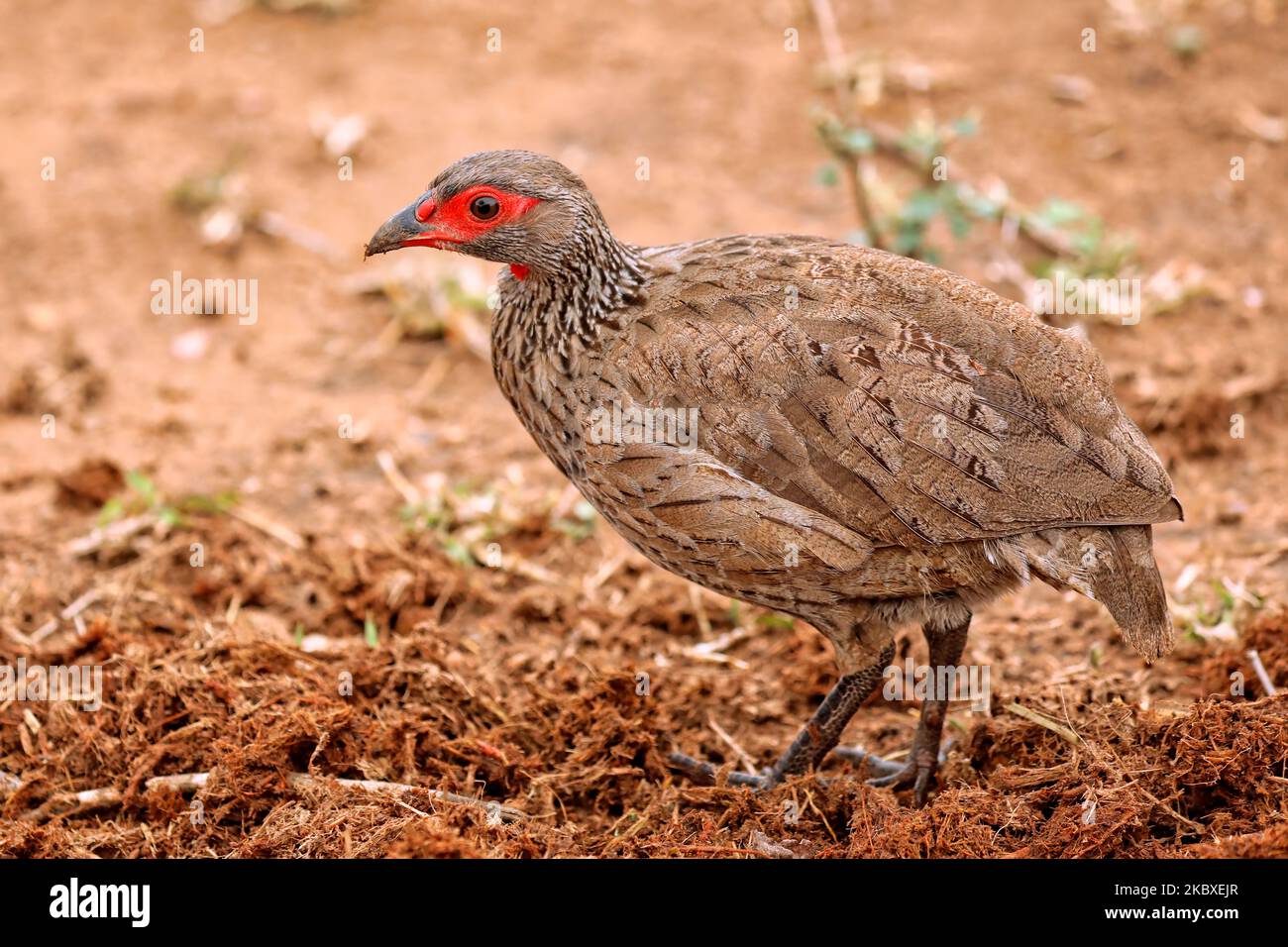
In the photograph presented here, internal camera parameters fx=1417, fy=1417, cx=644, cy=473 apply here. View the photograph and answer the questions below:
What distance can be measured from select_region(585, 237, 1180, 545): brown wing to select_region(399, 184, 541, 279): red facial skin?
0.57m

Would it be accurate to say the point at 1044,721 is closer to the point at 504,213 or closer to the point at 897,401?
the point at 897,401

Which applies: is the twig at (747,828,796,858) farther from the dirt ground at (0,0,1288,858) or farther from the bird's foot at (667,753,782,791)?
the bird's foot at (667,753,782,791)

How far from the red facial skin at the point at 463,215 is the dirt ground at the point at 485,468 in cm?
143

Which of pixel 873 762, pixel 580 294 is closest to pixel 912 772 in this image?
pixel 873 762

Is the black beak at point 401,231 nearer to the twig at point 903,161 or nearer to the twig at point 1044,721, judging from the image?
the twig at point 1044,721

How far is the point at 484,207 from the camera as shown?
451 centimetres

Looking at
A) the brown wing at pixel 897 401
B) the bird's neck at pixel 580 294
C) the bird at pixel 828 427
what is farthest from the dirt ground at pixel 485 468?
the bird's neck at pixel 580 294

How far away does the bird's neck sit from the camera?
451 centimetres

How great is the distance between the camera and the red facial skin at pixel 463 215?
4.50 m

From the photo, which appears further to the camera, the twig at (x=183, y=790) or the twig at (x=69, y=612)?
the twig at (x=69, y=612)

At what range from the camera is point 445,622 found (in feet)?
18.5

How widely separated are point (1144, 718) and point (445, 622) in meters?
2.66
